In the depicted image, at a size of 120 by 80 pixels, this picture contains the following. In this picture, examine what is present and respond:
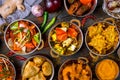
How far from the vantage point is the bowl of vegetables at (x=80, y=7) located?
2842mm

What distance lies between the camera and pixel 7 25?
117 inches

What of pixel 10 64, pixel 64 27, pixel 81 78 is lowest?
pixel 81 78

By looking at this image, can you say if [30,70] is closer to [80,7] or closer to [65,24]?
[65,24]

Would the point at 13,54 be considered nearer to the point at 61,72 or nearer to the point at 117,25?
the point at 61,72

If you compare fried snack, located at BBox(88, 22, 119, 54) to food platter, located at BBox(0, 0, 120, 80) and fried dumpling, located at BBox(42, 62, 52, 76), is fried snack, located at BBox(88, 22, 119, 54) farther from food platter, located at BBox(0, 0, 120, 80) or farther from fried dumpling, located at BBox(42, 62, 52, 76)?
fried dumpling, located at BBox(42, 62, 52, 76)

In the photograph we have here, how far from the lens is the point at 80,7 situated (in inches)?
112

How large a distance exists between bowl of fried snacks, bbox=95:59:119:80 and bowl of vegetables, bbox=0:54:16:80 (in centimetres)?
78

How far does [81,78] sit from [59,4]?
0.69 meters

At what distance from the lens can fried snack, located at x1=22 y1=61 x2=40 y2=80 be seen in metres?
2.84

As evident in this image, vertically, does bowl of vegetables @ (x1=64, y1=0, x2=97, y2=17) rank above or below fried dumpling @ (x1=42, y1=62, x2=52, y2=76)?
above

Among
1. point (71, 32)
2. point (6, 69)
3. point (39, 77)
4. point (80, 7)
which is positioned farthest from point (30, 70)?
point (80, 7)

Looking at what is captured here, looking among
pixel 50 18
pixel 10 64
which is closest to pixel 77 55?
pixel 50 18

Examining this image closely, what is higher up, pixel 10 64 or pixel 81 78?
pixel 10 64

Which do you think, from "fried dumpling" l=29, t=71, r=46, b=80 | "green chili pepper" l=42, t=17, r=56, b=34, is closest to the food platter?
"green chili pepper" l=42, t=17, r=56, b=34
